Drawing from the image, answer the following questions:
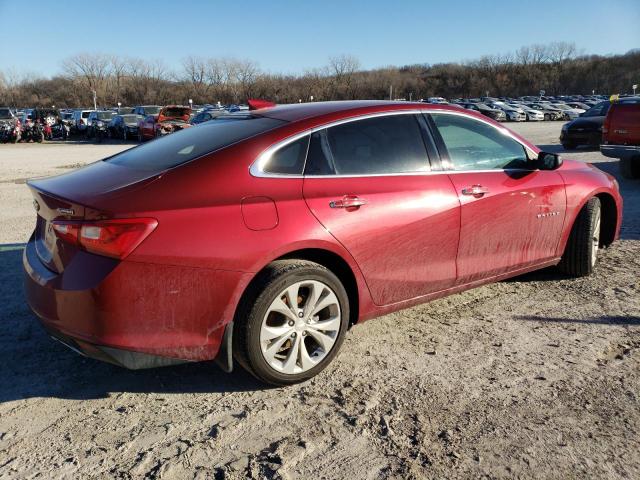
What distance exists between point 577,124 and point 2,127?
28.0m

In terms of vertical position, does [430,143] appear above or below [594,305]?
above

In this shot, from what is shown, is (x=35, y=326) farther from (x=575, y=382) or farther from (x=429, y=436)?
(x=575, y=382)

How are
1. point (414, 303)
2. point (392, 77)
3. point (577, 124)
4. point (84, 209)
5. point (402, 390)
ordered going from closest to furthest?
1. point (84, 209)
2. point (402, 390)
3. point (414, 303)
4. point (577, 124)
5. point (392, 77)

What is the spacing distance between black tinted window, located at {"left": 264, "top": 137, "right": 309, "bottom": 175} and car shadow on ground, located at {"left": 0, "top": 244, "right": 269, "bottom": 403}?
1.25 meters

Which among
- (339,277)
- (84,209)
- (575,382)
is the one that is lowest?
(575,382)

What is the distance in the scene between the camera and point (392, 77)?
360ft

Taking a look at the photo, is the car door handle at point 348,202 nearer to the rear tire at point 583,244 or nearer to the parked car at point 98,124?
the rear tire at point 583,244

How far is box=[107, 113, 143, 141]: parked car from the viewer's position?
28.4m

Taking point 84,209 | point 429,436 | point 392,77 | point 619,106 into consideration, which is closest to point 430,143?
point 429,436

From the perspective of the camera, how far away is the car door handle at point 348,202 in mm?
3196

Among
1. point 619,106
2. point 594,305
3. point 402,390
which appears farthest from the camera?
point 619,106

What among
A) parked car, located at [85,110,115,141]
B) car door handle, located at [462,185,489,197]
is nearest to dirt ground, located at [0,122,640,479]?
car door handle, located at [462,185,489,197]

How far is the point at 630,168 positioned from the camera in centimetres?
1081

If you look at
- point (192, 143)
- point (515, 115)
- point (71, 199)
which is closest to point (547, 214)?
point (192, 143)
